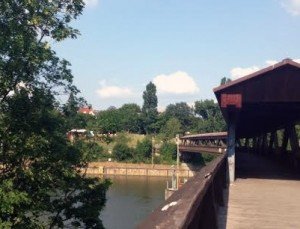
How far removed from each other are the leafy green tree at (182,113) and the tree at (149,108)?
711 centimetres

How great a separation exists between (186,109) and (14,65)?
552 ft

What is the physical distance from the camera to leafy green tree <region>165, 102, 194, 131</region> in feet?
537

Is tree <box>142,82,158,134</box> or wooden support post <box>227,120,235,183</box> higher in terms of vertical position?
tree <box>142,82,158,134</box>

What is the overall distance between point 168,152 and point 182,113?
63.7 m

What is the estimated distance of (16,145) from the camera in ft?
50.6

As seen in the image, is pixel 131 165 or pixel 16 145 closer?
pixel 16 145

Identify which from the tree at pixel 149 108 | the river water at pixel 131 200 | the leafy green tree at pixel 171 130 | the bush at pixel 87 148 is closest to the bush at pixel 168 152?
the river water at pixel 131 200

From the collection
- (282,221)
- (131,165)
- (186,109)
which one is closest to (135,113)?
(186,109)

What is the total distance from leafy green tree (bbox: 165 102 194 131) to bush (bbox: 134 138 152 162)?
153 ft

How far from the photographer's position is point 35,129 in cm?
1650

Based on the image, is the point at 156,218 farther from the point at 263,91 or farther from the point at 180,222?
the point at 263,91

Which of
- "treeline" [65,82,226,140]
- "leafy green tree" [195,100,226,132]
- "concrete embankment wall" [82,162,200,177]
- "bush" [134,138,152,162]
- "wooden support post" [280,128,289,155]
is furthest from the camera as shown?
"leafy green tree" [195,100,226,132]

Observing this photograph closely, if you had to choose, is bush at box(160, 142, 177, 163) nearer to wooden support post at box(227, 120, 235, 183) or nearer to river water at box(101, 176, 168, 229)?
river water at box(101, 176, 168, 229)

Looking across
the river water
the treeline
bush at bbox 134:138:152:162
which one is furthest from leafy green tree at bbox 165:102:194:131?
the river water
